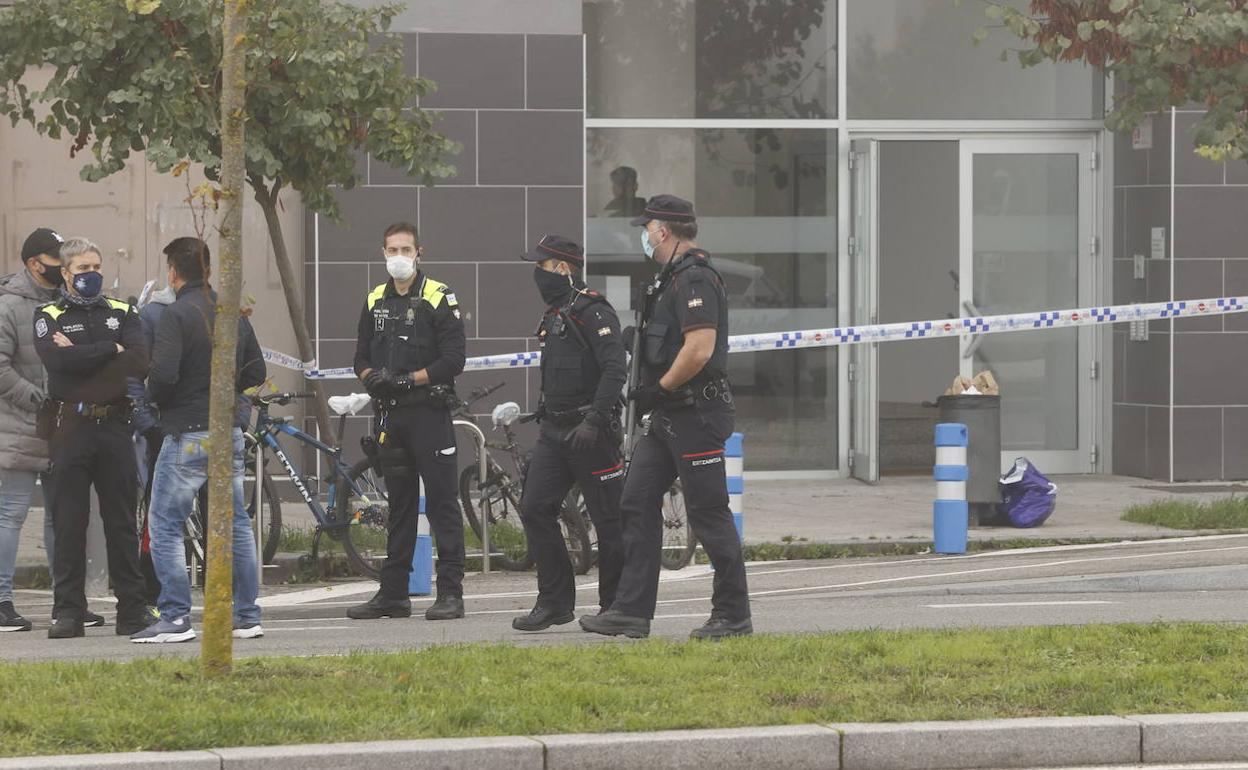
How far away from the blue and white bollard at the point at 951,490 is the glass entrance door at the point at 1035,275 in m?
4.69

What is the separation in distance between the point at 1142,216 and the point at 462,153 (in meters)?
5.54

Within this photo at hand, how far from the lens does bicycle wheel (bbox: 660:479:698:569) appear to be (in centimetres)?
1220

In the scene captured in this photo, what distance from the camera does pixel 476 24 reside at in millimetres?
15883

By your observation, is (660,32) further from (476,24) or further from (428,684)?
(428,684)

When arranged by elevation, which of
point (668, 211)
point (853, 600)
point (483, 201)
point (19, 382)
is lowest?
point (853, 600)

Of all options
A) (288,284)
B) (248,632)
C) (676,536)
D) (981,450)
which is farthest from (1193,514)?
(248,632)

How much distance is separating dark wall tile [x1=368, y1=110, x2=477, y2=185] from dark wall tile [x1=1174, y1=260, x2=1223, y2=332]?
18.4 feet

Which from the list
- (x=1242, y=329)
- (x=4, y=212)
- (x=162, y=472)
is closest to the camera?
(x=162, y=472)

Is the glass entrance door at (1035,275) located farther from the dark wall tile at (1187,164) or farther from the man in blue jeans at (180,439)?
the man in blue jeans at (180,439)

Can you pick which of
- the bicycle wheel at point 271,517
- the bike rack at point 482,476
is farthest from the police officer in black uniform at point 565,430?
the bicycle wheel at point 271,517

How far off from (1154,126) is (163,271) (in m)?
7.87

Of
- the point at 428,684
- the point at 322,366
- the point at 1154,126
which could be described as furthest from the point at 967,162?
the point at 428,684

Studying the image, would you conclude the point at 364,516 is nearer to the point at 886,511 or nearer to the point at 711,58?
the point at 886,511

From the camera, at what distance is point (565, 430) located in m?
9.41
